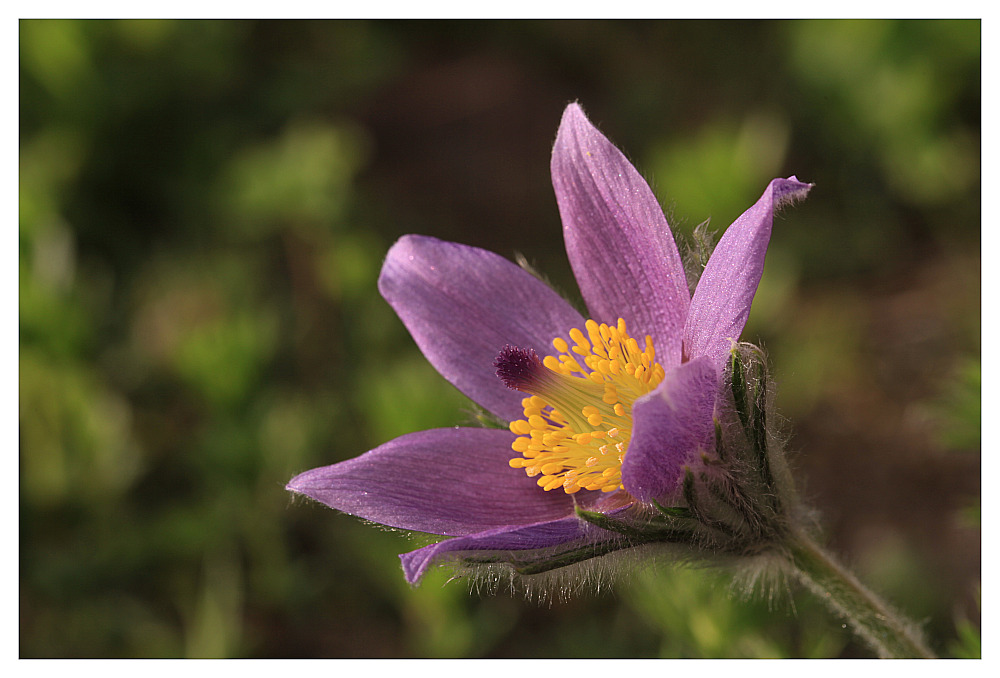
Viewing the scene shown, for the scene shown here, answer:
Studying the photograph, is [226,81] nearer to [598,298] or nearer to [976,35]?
[598,298]

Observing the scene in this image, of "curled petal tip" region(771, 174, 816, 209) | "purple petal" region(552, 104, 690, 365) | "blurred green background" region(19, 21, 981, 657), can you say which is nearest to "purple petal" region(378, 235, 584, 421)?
"purple petal" region(552, 104, 690, 365)

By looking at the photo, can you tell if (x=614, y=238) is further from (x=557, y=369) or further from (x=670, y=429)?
(x=670, y=429)

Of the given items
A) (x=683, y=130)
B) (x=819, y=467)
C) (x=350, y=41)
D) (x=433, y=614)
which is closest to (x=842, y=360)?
(x=819, y=467)

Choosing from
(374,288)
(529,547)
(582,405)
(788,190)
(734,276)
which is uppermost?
(788,190)

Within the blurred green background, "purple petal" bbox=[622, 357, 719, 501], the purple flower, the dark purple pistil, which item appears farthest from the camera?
the blurred green background

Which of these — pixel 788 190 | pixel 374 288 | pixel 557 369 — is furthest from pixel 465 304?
pixel 374 288

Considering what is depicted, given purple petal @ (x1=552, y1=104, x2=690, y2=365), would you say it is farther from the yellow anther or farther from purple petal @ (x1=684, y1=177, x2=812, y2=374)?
the yellow anther
